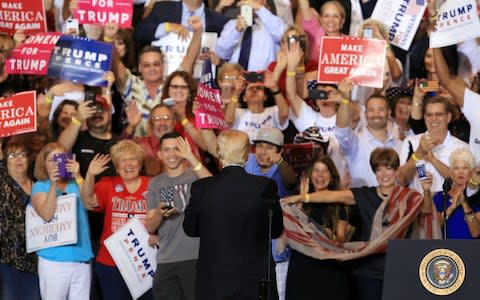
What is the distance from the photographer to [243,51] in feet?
35.6

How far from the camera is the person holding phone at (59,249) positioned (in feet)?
29.9

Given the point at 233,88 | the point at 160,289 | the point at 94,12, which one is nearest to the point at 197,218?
the point at 160,289

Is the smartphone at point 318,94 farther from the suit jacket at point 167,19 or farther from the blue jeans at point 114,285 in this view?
the blue jeans at point 114,285

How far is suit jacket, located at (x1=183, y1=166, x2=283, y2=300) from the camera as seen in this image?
23.1 feet

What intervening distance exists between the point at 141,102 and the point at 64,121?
69 centimetres

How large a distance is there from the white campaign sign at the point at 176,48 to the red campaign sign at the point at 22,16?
1.02 m

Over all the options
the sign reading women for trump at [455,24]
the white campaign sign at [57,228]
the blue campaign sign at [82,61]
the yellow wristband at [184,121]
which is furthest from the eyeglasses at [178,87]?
the sign reading women for trump at [455,24]

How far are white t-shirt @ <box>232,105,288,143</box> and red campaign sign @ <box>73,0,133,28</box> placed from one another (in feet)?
4.40

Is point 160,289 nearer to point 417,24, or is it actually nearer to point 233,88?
point 233,88

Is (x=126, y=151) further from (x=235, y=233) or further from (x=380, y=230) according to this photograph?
(x=235, y=233)

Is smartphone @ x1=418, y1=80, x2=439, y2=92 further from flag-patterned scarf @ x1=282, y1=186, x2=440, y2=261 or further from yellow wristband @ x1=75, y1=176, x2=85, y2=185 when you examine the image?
yellow wristband @ x1=75, y1=176, x2=85, y2=185

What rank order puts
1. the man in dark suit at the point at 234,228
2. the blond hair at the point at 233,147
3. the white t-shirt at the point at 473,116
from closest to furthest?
the man in dark suit at the point at 234,228
the blond hair at the point at 233,147
the white t-shirt at the point at 473,116

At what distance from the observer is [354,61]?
396 inches

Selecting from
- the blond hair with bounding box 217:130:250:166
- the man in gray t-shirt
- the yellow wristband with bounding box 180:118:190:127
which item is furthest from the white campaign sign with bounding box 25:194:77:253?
the blond hair with bounding box 217:130:250:166
